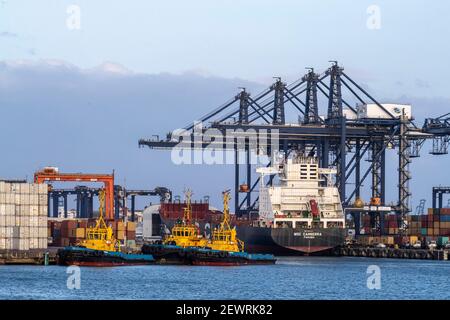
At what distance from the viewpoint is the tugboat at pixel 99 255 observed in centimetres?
7644

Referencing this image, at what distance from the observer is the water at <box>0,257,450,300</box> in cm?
5128

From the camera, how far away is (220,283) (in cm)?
6006

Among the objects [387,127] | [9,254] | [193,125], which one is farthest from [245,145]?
[9,254]

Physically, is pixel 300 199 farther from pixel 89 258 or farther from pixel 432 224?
pixel 89 258

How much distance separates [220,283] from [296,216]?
57765mm

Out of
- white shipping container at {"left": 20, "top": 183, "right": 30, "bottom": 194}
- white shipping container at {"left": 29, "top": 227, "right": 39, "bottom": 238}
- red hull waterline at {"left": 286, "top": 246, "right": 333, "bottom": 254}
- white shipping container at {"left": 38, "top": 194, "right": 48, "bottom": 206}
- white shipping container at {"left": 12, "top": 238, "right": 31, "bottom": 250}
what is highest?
white shipping container at {"left": 20, "top": 183, "right": 30, "bottom": 194}

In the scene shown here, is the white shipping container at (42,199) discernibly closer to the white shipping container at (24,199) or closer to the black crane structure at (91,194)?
the white shipping container at (24,199)

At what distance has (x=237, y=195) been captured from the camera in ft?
477

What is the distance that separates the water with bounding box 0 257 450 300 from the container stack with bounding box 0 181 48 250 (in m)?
10.3

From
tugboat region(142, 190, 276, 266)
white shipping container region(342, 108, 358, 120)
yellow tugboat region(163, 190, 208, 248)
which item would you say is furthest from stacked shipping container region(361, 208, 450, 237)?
yellow tugboat region(163, 190, 208, 248)

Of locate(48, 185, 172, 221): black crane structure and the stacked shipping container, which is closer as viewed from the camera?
the stacked shipping container

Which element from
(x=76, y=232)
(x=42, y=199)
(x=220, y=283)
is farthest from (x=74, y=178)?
(x=220, y=283)

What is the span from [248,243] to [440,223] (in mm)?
23244

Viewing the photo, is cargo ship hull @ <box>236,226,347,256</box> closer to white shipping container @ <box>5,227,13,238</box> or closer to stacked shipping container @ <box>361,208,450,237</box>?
stacked shipping container @ <box>361,208,450,237</box>
